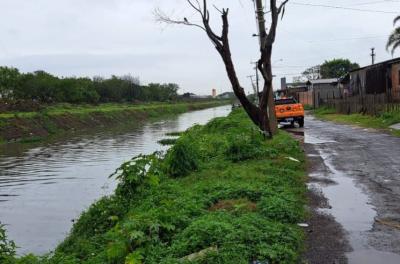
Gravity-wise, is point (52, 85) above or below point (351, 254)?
above

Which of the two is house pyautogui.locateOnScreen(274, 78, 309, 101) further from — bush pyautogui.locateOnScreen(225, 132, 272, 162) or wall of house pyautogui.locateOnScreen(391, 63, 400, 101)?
bush pyautogui.locateOnScreen(225, 132, 272, 162)

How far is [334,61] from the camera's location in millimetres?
108750

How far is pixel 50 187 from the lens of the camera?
58.3 feet

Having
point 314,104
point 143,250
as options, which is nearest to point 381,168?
point 143,250

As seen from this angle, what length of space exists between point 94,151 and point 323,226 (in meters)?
23.8

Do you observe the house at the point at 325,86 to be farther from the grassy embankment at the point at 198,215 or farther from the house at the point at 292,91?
the grassy embankment at the point at 198,215

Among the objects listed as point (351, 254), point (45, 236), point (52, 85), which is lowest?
point (45, 236)

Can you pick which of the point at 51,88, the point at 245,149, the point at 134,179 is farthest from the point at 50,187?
the point at 51,88

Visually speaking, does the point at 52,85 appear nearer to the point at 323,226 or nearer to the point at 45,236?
the point at 45,236

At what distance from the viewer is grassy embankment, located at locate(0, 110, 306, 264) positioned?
6500 mm

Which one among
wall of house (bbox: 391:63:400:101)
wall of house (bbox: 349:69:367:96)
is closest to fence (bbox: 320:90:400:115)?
wall of house (bbox: 391:63:400:101)

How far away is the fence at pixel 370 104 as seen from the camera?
29.5m

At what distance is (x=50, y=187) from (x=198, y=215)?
10.9m

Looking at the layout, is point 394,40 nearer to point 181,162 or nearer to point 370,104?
point 370,104
